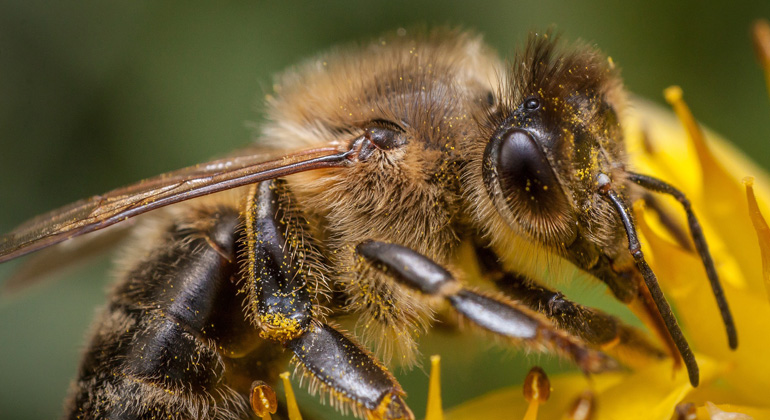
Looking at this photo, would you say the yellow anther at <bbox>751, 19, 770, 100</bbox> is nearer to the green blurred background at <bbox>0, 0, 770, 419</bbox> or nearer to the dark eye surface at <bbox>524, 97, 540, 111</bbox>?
the dark eye surface at <bbox>524, 97, 540, 111</bbox>

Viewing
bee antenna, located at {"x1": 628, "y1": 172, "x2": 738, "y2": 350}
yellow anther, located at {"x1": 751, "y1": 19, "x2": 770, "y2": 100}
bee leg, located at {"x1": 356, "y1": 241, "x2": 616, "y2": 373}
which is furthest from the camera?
yellow anther, located at {"x1": 751, "y1": 19, "x2": 770, "y2": 100}

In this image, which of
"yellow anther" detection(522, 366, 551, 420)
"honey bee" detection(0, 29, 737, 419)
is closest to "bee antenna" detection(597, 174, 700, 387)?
"honey bee" detection(0, 29, 737, 419)

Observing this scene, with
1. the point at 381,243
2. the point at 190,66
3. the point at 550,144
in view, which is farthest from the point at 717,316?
the point at 190,66

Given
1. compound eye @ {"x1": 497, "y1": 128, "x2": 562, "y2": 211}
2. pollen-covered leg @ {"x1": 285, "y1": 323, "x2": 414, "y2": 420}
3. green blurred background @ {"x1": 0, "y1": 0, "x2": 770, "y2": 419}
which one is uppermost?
green blurred background @ {"x1": 0, "y1": 0, "x2": 770, "y2": 419}

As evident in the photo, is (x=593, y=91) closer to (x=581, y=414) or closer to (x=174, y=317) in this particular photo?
(x=581, y=414)

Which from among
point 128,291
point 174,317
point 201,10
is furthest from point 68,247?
point 201,10

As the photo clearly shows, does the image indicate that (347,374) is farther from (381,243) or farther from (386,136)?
(386,136)

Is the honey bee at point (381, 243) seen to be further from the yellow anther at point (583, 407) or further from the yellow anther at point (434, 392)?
the yellow anther at point (583, 407)
